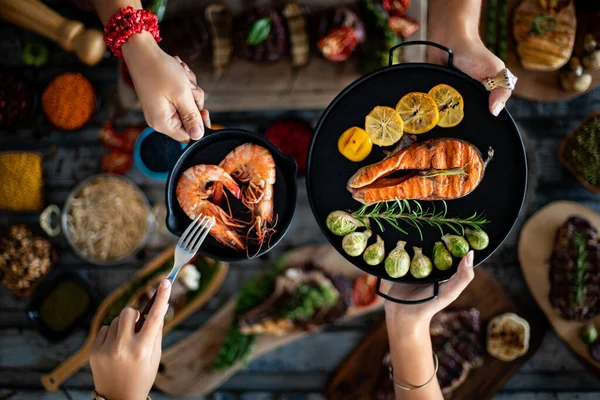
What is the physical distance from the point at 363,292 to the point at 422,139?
1.13m

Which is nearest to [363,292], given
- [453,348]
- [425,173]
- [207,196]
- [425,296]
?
[453,348]

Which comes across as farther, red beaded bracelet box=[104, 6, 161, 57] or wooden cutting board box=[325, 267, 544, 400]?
wooden cutting board box=[325, 267, 544, 400]

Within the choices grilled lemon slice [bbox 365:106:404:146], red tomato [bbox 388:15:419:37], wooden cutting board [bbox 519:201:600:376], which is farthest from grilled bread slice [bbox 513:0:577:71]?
grilled lemon slice [bbox 365:106:404:146]

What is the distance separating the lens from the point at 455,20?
2.16m

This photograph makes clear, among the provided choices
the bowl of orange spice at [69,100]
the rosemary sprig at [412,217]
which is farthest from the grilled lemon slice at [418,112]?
the bowl of orange spice at [69,100]

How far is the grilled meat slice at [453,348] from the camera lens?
279 centimetres

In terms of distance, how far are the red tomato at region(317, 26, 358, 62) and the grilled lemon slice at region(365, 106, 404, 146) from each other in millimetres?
640

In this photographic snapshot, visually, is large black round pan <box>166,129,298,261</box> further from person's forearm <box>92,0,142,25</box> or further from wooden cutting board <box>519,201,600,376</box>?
wooden cutting board <box>519,201,600,376</box>

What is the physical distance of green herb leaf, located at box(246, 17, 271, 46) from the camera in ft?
8.28

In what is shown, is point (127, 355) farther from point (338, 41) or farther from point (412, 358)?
point (338, 41)

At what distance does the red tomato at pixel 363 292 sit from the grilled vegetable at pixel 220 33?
1449 mm

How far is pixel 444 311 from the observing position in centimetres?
286

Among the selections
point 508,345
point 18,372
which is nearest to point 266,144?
point 508,345

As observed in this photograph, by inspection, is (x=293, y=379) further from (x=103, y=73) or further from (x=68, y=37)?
(x=68, y=37)
